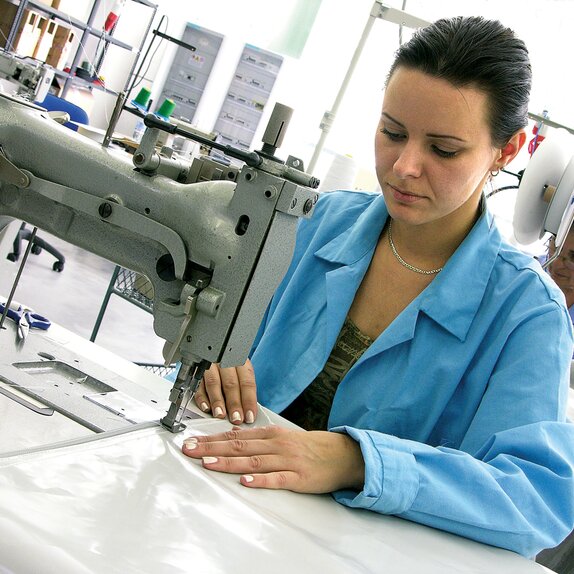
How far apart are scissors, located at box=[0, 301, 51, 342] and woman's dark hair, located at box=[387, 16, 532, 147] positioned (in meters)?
0.75

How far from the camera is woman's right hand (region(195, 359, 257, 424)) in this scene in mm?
1209

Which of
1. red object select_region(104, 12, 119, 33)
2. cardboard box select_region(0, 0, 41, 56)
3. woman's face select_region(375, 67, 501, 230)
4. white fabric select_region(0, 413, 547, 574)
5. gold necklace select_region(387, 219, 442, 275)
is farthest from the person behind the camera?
red object select_region(104, 12, 119, 33)

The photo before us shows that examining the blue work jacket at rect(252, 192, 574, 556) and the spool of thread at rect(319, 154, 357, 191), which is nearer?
the blue work jacket at rect(252, 192, 574, 556)

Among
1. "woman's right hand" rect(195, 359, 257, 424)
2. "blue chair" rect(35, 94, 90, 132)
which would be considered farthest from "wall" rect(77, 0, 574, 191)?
"woman's right hand" rect(195, 359, 257, 424)

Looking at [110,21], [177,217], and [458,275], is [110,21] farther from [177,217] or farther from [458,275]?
[177,217]

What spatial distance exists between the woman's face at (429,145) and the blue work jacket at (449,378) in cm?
16

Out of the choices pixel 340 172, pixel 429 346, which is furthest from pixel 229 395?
pixel 340 172

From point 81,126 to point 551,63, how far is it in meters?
3.75

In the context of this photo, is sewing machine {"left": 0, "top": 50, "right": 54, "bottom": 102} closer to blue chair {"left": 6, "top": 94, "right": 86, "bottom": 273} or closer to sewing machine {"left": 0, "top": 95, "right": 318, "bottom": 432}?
sewing machine {"left": 0, "top": 95, "right": 318, "bottom": 432}

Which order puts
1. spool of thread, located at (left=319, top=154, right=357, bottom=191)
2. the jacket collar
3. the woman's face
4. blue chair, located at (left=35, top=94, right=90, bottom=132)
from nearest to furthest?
the woman's face, the jacket collar, spool of thread, located at (left=319, top=154, right=357, bottom=191), blue chair, located at (left=35, top=94, right=90, bottom=132)

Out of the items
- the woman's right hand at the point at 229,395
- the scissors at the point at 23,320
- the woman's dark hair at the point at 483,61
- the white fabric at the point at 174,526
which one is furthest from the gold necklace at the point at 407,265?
the scissors at the point at 23,320

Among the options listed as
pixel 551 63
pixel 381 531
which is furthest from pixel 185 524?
pixel 551 63

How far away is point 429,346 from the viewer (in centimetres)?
130

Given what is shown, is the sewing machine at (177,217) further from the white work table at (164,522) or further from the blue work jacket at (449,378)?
the blue work jacket at (449,378)
